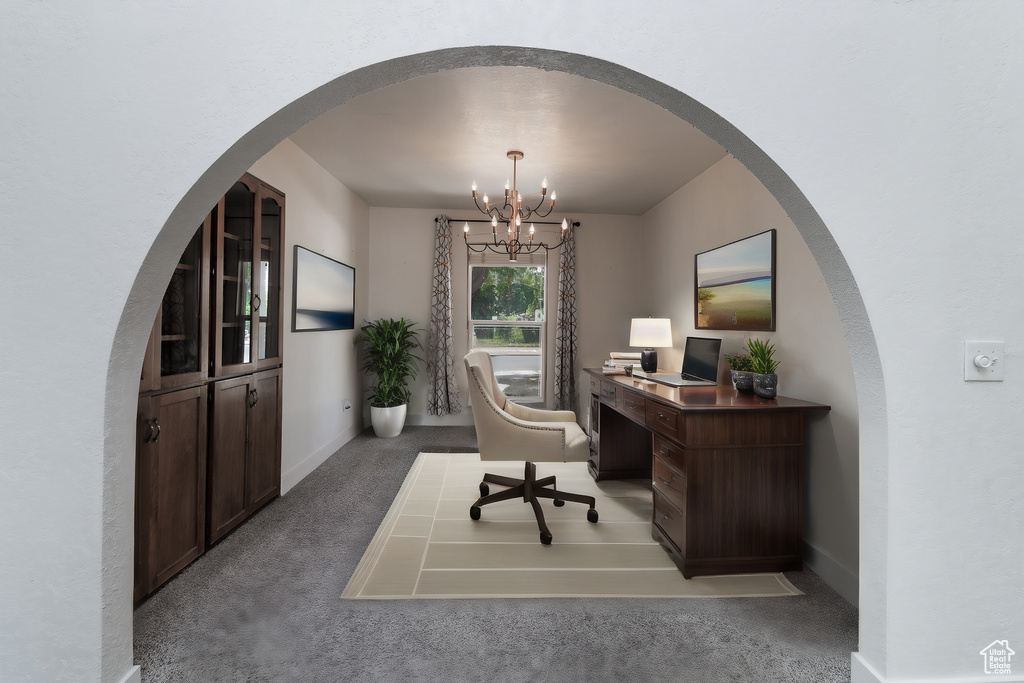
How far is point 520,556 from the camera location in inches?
96.0

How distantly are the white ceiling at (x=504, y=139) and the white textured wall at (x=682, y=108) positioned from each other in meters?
1.41

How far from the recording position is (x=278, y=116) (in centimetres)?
113

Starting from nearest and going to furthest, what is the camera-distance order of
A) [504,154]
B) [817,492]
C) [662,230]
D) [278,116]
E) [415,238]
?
[278,116]
[817,492]
[504,154]
[662,230]
[415,238]

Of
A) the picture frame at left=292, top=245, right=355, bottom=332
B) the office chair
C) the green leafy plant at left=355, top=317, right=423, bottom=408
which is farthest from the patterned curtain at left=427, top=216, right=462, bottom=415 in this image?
the office chair

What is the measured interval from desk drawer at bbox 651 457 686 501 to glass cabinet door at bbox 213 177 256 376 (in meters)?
2.39

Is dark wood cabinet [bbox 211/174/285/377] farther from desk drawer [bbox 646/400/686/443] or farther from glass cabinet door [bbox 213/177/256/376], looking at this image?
desk drawer [bbox 646/400/686/443]

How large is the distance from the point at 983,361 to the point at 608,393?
7.87ft

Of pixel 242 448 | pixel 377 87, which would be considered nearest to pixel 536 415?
pixel 242 448

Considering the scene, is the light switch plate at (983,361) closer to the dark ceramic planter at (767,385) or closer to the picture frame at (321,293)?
the dark ceramic planter at (767,385)

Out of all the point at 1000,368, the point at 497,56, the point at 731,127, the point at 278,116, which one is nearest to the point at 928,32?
the point at 731,127

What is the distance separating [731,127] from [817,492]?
2028mm

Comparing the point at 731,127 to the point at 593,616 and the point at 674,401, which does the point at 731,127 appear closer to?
the point at 674,401

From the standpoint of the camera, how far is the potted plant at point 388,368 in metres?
5.05

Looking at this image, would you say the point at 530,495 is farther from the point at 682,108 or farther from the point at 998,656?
the point at 682,108
